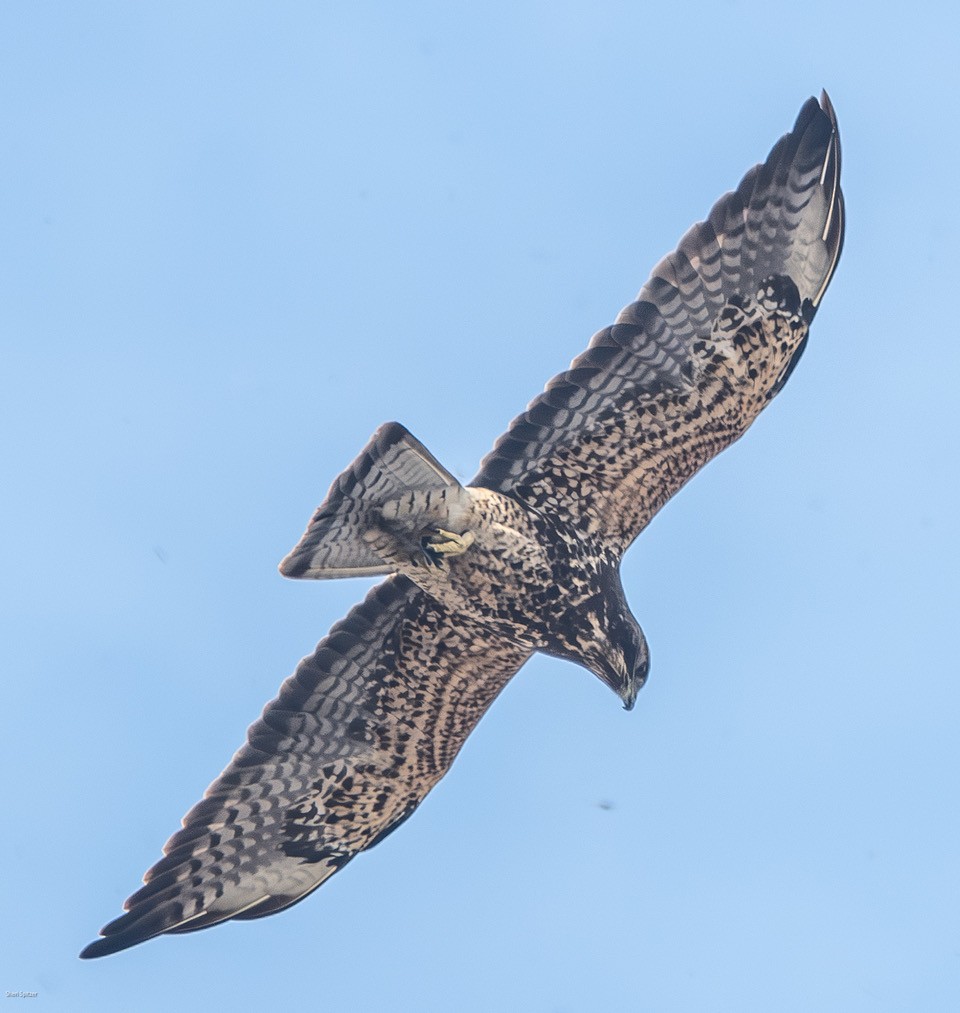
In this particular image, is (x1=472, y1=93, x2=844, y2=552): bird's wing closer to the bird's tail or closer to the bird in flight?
the bird in flight

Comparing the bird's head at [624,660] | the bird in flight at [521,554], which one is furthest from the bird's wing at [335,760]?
the bird's head at [624,660]

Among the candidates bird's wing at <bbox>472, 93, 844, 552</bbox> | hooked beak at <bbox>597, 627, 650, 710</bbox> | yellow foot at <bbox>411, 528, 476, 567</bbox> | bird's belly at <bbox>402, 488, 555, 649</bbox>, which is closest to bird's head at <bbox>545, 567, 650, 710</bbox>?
hooked beak at <bbox>597, 627, 650, 710</bbox>

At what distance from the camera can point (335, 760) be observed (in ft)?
41.4

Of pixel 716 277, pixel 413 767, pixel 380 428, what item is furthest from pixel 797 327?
pixel 413 767

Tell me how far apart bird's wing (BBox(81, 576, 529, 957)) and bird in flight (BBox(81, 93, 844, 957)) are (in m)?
0.01

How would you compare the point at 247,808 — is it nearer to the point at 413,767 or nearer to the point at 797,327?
the point at 413,767

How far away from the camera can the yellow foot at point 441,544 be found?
11.7m

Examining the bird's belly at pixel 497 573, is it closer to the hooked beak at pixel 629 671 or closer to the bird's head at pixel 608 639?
the bird's head at pixel 608 639

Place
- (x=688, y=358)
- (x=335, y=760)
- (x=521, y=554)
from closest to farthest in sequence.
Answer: (x=521, y=554), (x=688, y=358), (x=335, y=760)

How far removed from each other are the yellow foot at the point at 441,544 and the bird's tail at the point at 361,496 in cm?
31

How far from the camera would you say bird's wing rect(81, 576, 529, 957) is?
12.4 meters

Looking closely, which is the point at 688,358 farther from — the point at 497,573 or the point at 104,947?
the point at 104,947

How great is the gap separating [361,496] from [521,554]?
A: 1181 mm

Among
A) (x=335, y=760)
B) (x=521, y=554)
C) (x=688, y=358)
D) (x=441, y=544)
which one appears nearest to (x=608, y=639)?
(x=521, y=554)
